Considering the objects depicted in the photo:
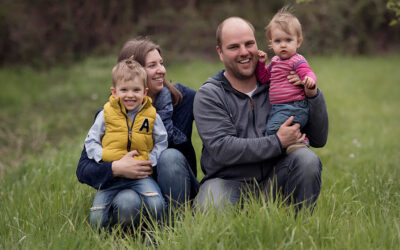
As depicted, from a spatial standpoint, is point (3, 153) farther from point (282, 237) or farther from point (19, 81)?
point (19, 81)

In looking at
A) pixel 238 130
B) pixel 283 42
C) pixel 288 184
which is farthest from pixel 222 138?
pixel 283 42

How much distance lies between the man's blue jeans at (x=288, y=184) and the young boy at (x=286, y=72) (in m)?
0.11

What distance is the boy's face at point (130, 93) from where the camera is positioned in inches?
124

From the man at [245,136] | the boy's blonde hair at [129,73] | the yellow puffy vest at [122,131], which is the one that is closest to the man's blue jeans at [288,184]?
the man at [245,136]

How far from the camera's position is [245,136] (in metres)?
3.28

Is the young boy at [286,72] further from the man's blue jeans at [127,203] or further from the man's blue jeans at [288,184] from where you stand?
the man's blue jeans at [127,203]

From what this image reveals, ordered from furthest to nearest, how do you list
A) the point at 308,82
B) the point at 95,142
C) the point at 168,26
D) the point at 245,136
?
1. the point at 168,26
2. the point at 245,136
3. the point at 95,142
4. the point at 308,82

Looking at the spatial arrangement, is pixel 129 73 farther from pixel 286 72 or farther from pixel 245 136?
pixel 286 72

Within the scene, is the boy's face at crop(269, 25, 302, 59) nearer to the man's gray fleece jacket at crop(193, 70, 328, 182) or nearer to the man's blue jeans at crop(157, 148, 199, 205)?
the man's gray fleece jacket at crop(193, 70, 328, 182)

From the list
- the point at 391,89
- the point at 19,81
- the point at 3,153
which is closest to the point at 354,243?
the point at 3,153

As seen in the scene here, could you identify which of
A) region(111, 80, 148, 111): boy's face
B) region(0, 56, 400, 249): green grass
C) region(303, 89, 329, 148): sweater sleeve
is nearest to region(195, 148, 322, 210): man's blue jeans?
region(0, 56, 400, 249): green grass

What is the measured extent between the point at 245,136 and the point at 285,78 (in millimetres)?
498

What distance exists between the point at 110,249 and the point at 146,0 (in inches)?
550

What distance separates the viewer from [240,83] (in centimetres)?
340
